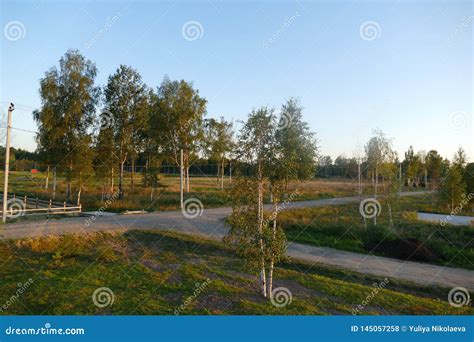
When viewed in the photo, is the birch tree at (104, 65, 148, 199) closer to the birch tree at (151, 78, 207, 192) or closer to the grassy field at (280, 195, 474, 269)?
the birch tree at (151, 78, 207, 192)

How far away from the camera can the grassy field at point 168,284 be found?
7.76 m

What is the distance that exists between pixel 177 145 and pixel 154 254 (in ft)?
76.1

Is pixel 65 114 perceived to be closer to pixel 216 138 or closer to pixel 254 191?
pixel 216 138

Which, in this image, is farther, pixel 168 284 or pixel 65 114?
pixel 65 114

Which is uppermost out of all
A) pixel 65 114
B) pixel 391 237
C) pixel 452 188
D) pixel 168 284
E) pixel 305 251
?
pixel 65 114

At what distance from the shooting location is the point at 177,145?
34.7 metres

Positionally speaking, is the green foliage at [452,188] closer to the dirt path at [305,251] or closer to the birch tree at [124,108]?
the dirt path at [305,251]

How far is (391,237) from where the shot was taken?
16.7 meters

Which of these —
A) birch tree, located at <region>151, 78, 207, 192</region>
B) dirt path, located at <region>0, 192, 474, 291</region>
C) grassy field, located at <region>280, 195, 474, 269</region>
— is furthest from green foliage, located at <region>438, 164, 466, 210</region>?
birch tree, located at <region>151, 78, 207, 192</region>

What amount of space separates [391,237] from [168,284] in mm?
12720

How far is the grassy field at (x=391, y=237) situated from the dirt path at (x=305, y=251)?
124 cm

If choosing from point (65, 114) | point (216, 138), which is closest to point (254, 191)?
point (65, 114)

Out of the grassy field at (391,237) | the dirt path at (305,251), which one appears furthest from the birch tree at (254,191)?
the grassy field at (391,237)

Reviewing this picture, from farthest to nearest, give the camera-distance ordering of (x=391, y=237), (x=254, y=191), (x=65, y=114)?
(x=65, y=114), (x=391, y=237), (x=254, y=191)
